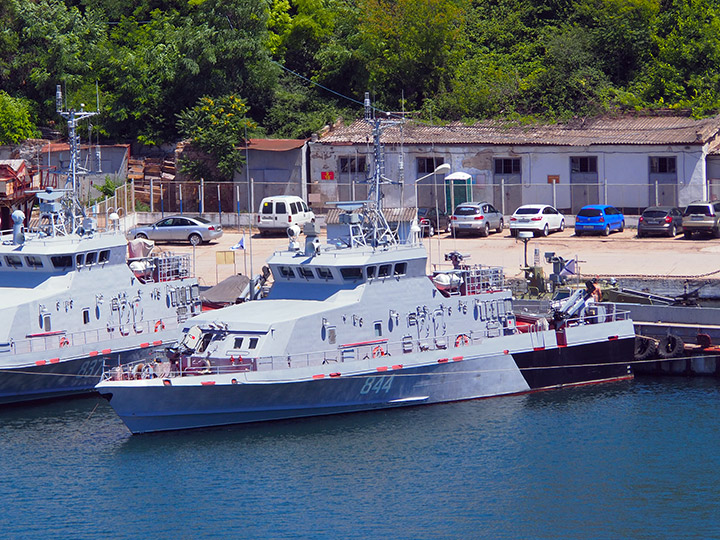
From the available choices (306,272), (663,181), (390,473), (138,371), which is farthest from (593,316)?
(663,181)

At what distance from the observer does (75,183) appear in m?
36.8

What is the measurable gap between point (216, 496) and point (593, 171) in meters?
35.1

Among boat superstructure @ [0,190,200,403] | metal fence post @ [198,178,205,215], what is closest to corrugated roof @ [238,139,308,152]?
metal fence post @ [198,178,205,215]

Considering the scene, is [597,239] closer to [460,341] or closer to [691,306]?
[691,306]

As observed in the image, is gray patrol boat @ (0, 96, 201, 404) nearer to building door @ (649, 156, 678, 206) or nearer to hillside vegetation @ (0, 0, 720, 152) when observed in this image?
hillside vegetation @ (0, 0, 720, 152)

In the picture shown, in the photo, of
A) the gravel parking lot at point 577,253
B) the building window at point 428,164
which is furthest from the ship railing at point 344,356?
the building window at point 428,164

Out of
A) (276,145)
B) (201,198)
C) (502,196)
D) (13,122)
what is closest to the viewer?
(502,196)

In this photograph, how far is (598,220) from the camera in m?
53.1

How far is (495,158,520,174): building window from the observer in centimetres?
5788

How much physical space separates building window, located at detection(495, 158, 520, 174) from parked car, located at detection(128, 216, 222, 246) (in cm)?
1420

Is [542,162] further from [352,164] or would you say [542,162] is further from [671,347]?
[671,347]

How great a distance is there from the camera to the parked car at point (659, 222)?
51969 mm

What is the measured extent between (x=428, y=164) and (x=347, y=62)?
945 cm

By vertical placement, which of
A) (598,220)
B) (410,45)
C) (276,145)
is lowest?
(598,220)
